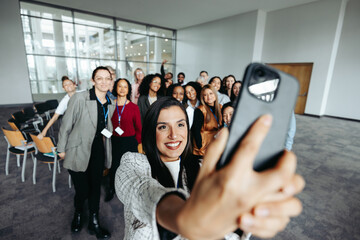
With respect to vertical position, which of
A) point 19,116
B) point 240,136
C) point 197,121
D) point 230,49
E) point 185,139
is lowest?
point 19,116

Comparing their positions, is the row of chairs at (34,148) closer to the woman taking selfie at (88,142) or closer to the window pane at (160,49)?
the woman taking selfie at (88,142)

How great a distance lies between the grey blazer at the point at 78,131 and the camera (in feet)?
5.91

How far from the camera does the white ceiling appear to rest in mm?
7871

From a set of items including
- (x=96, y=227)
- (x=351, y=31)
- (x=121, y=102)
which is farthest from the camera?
(x=351, y=31)

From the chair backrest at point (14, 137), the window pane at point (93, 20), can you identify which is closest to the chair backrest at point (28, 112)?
the chair backrest at point (14, 137)

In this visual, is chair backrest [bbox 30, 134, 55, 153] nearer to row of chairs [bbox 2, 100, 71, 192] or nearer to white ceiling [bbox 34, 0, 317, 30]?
row of chairs [bbox 2, 100, 71, 192]

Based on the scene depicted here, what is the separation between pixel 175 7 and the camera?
8625 millimetres

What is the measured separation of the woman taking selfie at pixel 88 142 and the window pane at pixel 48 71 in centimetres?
941

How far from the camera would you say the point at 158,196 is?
518 mm

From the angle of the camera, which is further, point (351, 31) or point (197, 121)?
point (351, 31)

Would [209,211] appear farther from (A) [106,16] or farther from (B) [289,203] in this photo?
(A) [106,16]

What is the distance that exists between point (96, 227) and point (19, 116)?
3316mm

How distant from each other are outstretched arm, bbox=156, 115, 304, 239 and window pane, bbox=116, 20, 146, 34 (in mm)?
12431

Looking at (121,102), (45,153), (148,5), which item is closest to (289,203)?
(121,102)
